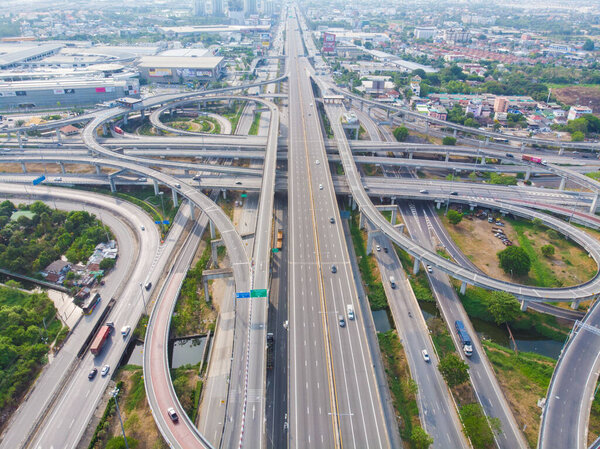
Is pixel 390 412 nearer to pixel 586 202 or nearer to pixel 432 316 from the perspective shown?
pixel 432 316

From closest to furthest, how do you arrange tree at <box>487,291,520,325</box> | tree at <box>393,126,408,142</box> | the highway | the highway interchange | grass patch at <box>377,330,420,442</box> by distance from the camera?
the highway → the highway interchange → grass patch at <box>377,330,420,442</box> → tree at <box>487,291,520,325</box> → tree at <box>393,126,408,142</box>

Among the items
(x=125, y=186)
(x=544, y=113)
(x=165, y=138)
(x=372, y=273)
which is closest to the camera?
(x=372, y=273)

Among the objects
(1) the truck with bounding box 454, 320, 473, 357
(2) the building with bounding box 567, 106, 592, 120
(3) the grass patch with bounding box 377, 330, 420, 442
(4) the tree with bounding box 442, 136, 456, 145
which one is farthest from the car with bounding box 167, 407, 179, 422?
(2) the building with bounding box 567, 106, 592, 120

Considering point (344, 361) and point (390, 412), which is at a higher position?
point (344, 361)

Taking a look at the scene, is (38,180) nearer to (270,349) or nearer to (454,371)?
(270,349)

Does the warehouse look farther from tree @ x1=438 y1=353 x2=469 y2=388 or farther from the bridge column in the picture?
the bridge column

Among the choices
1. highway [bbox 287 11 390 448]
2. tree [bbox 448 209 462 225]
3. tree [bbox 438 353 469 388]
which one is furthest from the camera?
tree [bbox 448 209 462 225]

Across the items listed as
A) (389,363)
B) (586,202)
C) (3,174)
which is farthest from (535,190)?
(3,174)
